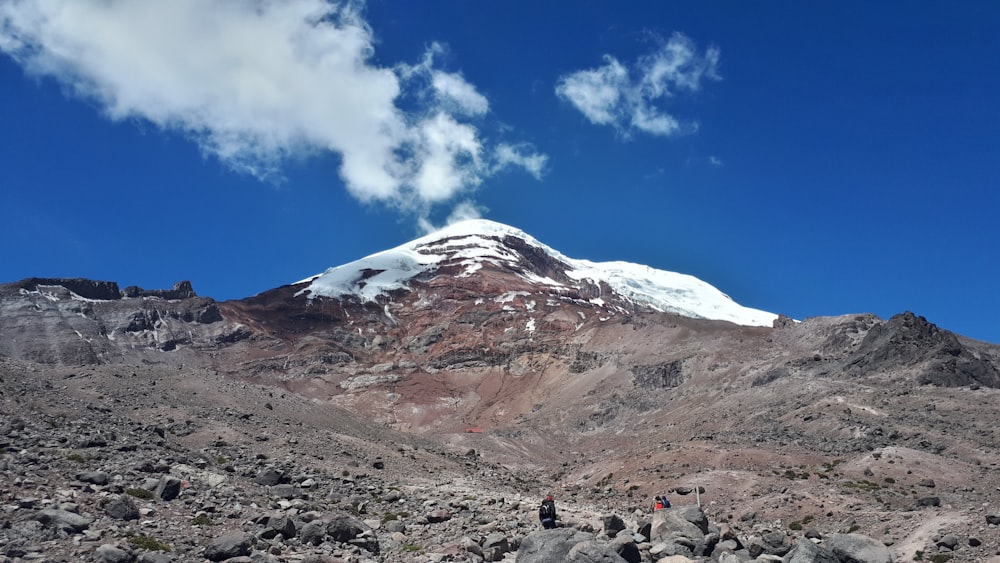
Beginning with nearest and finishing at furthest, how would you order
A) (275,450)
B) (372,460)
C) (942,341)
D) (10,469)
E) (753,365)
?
(10,469)
(275,450)
(372,460)
(942,341)
(753,365)

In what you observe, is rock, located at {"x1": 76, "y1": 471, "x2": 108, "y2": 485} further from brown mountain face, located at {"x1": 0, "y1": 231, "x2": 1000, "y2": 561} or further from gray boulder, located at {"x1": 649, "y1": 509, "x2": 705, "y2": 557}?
brown mountain face, located at {"x1": 0, "y1": 231, "x2": 1000, "y2": 561}

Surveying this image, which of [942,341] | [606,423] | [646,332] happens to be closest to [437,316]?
[646,332]

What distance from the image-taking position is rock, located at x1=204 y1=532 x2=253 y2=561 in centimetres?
1894

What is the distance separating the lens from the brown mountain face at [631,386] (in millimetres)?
44469

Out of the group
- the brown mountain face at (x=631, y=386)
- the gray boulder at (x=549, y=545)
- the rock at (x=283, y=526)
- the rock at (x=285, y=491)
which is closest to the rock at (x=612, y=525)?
the gray boulder at (x=549, y=545)

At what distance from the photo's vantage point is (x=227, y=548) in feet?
62.5

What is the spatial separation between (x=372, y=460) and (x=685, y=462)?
2358 centimetres

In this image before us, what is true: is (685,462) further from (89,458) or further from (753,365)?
(753,365)

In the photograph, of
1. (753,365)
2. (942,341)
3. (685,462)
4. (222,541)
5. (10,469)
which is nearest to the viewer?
(222,541)

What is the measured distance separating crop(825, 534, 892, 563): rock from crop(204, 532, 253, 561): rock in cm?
1515

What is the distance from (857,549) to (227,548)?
16.2m

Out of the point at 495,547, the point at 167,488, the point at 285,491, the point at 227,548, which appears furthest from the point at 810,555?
the point at 285,491

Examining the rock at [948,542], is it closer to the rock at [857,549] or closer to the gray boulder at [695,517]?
the rock at [857,549]

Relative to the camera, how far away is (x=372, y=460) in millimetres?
45031
